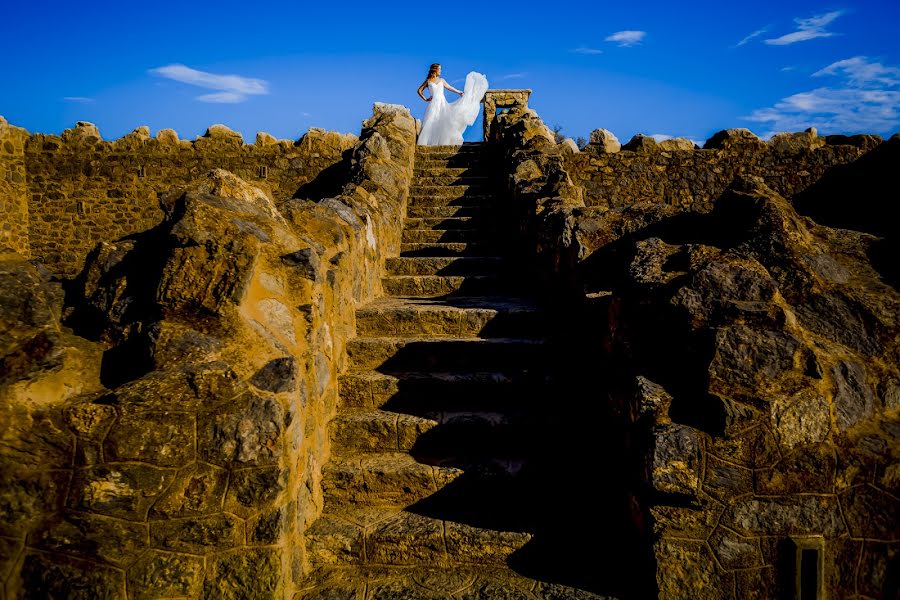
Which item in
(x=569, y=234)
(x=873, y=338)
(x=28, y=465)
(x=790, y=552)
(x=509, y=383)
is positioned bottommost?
(x=790, y=552)

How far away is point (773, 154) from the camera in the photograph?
10.3 m

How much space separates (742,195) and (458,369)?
2148 mm

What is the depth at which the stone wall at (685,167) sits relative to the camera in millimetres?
10289

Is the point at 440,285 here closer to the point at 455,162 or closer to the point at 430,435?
the point at 430,435

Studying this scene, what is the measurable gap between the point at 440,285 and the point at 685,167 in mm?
7255

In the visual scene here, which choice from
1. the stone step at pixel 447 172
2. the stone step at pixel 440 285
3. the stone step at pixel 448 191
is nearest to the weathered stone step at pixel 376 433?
the stone step at pixel 440 285

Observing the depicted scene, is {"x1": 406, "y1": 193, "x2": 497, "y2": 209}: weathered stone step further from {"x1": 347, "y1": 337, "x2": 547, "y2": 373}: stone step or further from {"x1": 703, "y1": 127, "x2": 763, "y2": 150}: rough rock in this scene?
{"x1": 703, "y1": 127, "x2": 763, "y2": 150}: rough rock

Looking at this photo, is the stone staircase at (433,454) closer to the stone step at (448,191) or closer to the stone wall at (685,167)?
the stone step at (448,191)

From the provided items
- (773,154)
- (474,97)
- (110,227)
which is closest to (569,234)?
(773,154)

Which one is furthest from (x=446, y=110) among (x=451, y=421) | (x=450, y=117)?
(x=451, y=421)

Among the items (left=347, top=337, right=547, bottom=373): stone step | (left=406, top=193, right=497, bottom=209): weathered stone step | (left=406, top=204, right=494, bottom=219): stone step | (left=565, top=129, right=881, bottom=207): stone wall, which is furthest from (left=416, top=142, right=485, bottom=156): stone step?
(left=347, top=337, right=547, bottom=373): stone step

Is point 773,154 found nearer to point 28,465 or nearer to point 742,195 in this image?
point 742,195

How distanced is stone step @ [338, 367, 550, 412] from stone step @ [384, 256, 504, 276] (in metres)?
2.37

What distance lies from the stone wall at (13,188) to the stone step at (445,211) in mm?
8360
